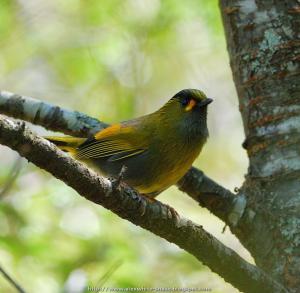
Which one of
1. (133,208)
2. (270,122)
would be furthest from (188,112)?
(133,208)

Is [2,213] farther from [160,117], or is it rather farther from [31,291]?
[160,117]

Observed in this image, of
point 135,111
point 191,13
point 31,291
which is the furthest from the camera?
point 135,111

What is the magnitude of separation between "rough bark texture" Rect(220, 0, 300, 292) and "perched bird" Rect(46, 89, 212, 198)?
0.61 metres

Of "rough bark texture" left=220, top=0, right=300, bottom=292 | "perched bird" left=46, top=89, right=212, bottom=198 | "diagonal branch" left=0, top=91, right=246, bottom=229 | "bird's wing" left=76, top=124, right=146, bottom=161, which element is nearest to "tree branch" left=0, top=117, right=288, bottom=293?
"rough bark texture" left=220, top=0, right=300, bottom=292

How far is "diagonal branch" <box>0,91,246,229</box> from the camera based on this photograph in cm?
415

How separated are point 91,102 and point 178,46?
1.30 metres

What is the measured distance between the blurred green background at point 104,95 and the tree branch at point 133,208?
130 centimetres

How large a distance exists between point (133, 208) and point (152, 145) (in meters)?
1.79

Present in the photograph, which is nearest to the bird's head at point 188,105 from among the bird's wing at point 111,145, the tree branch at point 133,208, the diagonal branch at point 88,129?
the bird's wing at point 111,145

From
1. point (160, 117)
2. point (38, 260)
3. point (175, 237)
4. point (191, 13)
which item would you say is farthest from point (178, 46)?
point (175, 237)

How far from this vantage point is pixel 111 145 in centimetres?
487

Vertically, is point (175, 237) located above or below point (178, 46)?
below

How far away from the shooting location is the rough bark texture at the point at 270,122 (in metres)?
3.83

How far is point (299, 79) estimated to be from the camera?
4152mm
